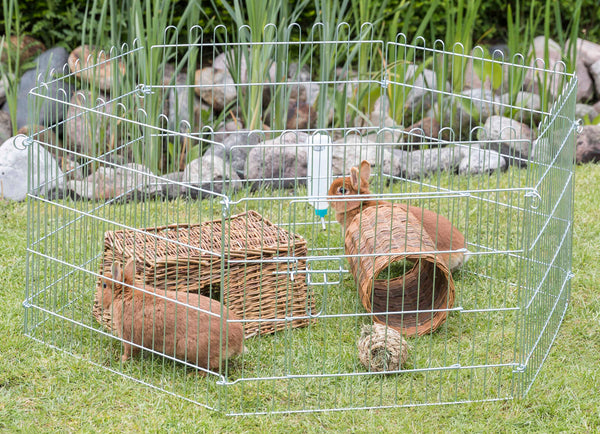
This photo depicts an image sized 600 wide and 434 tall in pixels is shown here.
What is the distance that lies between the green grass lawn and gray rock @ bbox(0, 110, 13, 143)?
2.72 m

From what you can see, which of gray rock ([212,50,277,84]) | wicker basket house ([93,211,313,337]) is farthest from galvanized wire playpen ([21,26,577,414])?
gray rock ([212,50,277,84])

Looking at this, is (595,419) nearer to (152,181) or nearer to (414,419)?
(414,419)

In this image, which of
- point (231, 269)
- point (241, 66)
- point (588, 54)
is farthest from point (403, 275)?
point (588, 54)

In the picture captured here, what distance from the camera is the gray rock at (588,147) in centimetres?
608

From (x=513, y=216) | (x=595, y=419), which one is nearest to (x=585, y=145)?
(x=513, y=216)

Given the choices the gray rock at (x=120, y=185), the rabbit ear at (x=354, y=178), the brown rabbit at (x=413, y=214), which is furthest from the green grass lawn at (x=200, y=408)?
the rabbit ear at (x=354, y=178)

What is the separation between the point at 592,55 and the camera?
7512 millimetres

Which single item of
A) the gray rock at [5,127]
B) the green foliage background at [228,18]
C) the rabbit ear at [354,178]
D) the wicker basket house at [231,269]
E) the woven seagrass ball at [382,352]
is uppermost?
the green foliage background at [228,18]

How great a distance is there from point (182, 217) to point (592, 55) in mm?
4146

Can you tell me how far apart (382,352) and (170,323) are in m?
0.85

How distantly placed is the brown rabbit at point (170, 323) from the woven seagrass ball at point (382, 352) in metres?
0.51

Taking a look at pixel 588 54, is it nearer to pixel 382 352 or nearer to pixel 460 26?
pixel 460 26

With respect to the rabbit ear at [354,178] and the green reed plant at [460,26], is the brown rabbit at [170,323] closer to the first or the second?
the rabbit ear at [354,178]

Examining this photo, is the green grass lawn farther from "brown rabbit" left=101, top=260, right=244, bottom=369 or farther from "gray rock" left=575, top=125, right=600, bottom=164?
"gray rock" left=575, top=125, right=600, bottom=164
